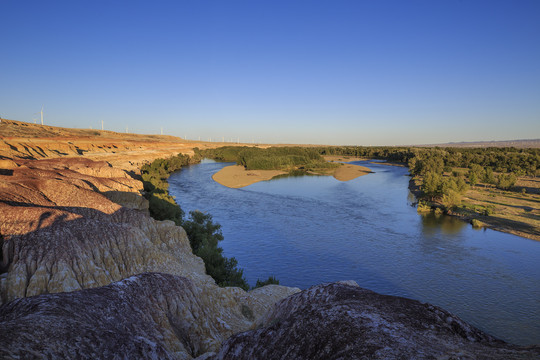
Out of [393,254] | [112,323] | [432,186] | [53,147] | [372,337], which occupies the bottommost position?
[393,254]

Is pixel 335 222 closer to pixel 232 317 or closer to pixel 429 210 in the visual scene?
pixel 429 210

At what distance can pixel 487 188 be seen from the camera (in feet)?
254

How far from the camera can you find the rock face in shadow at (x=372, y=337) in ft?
13.8

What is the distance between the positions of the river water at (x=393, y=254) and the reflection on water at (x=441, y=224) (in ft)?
0.54

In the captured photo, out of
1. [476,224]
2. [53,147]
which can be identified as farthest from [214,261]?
[53,147]

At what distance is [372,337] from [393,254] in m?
35.5

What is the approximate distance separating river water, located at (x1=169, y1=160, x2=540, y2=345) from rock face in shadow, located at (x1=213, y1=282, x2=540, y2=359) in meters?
24.3

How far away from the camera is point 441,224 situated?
1919 inches

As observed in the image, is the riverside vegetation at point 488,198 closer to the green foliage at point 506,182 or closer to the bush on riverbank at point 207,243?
the green foliage at point 506,182

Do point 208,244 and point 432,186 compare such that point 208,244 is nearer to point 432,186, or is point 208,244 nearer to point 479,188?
point 432,186

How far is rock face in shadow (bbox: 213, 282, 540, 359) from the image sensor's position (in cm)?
420

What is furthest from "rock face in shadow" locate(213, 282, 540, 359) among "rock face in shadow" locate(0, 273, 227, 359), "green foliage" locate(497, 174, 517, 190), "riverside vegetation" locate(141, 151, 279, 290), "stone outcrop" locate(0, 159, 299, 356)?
"green foliage" locate(497, 174, 517, 190)

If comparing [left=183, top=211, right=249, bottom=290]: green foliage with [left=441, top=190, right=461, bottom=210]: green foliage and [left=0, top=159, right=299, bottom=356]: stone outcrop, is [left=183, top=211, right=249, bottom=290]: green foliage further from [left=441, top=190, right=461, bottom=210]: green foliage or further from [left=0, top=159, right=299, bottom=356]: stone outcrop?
[left=441, top=190, right=461, bottom=210]: green foliage

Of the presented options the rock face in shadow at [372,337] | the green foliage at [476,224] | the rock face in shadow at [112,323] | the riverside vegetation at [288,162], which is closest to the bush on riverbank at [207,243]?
the rock face in shadow at [112,323]
